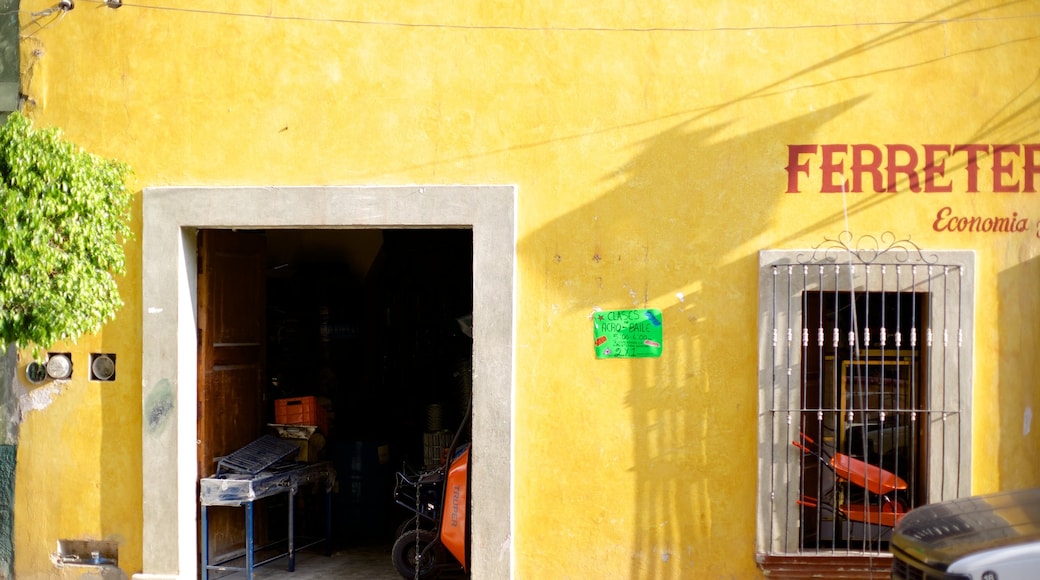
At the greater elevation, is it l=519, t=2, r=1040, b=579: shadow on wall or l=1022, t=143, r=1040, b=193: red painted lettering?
l=1022, t=143, r=1040, b=193: red painted lettering

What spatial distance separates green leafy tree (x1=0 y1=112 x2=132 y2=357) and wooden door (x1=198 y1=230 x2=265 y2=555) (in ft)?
4.38

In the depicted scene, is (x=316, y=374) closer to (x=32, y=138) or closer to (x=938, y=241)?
(x=32, y=138)

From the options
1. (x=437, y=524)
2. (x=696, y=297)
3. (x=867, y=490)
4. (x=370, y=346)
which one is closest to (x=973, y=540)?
(x=867, y=490)

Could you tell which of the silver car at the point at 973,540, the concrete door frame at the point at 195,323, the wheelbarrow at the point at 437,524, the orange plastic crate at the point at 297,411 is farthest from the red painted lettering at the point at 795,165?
the orange plastic crate at the point at 297,411

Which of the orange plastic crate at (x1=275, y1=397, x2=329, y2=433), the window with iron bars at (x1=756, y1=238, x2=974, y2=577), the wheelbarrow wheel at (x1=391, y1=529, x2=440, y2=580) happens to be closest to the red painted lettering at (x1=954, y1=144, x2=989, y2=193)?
the window with iron bars at (x1=756, y1=238, x2=974, y2=577)

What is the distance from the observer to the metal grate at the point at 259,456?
8.00m

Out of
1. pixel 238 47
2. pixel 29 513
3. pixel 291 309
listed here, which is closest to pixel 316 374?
pixel 291 309

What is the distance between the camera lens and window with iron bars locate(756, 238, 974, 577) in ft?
22.6

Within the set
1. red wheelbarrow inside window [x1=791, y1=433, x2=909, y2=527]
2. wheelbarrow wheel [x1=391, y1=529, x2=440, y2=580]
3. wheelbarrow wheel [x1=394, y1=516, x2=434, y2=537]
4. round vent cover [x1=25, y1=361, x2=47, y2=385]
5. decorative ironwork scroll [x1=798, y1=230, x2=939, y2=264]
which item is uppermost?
decorative ironwork scroll [x1=798, y1=230, x2=939, y2=264]

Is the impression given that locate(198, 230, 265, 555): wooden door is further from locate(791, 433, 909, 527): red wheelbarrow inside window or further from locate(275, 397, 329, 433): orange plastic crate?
locate(791, 433, 909, 527): red wheelbarrow inside window

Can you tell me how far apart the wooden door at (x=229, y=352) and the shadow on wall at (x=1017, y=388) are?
5.68 m

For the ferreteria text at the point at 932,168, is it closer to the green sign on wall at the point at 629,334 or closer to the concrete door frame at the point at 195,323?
the green sign on wall at the point at 629,334

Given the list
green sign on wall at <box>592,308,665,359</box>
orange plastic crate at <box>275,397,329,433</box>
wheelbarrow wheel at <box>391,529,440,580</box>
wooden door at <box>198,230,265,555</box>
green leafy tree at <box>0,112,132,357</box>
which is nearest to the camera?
green leafy tree at <box>0,112,132,357</box>

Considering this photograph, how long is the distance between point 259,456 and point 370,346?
118 inches
